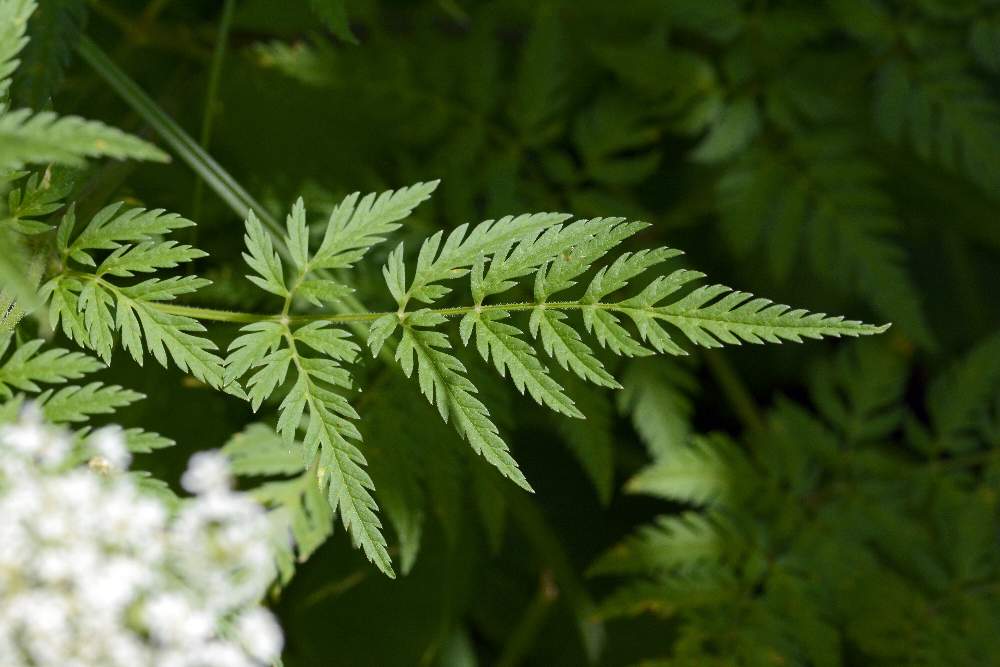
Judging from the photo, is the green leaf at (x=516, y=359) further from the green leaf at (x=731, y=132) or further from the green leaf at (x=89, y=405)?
the green leaf at (x=731, y=132)

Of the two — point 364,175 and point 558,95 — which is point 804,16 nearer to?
point 558,95

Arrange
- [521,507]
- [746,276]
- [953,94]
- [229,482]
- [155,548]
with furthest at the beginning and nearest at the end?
[746,276] < [953,94] < [521,507] < [229,482] < [155,548]

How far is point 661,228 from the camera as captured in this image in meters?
1.72

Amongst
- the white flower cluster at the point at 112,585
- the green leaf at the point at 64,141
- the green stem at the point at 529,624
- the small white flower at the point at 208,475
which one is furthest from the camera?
the green stem at the point at 529,624

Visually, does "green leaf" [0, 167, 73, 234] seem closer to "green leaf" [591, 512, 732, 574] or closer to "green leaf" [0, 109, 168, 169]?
"green leaf" [0, 109, 168, 169]

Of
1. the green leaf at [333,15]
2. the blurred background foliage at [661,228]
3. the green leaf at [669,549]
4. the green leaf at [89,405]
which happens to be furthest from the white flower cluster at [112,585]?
the green leaf at [669,549]

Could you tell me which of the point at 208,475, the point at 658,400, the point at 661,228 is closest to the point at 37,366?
the point at 208,475

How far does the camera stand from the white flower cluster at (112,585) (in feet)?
3.14

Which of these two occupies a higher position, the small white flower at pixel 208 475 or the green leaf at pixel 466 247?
the green leaf at pixel 466 247

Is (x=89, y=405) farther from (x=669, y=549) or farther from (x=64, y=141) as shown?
(x=669, y=549)

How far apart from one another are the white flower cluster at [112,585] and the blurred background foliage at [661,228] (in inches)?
13.3

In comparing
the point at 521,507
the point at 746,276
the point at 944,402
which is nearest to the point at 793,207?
the point at 746,276

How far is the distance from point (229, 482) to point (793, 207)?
39.3 inches

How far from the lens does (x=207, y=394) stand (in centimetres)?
126
